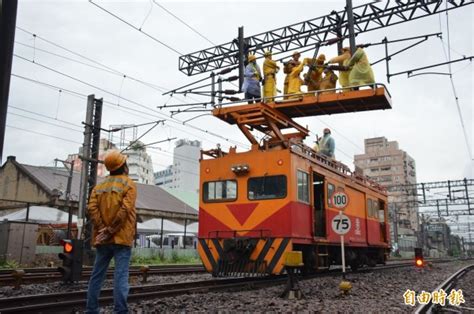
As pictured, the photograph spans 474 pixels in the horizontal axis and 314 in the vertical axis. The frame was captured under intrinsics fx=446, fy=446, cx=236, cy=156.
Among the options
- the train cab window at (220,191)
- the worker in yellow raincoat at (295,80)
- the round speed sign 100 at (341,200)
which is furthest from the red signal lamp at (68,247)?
the worker in yellow raincoat at (295,80)

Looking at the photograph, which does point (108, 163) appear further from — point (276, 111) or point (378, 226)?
point (378, 226)

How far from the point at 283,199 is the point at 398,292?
323 cm

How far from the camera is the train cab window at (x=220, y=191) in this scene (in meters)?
11.6

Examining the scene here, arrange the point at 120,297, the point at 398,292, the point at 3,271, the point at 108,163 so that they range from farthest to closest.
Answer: the point at 3,271 < the point at 398,292 < the point at 108,163 < the point at 120,297

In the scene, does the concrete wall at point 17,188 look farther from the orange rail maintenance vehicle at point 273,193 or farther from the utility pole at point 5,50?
the utility pole at point 5,50

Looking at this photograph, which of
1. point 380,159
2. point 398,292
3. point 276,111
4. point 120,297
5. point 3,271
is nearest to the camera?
point 120,297

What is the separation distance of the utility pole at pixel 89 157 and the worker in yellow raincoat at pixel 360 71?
451 inches

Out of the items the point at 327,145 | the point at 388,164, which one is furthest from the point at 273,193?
the point at 388,164

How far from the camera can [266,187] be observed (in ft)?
36.4

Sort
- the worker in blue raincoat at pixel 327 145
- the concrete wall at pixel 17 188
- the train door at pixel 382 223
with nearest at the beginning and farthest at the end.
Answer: the worker in blue raincoat at pixel 327 145 → the train door at pixel 382 223 → the concrete wall at pixel 17 188

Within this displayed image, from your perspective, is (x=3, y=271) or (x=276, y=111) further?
(x=3, y=271)

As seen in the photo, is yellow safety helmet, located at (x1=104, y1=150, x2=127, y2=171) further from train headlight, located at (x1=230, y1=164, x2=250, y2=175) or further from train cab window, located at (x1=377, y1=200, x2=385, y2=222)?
train cab window, located at (x1=377, y1=200, x2=385, y2=222)

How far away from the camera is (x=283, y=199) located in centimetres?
1067

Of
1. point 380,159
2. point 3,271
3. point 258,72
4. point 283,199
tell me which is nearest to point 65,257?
point 3,271
